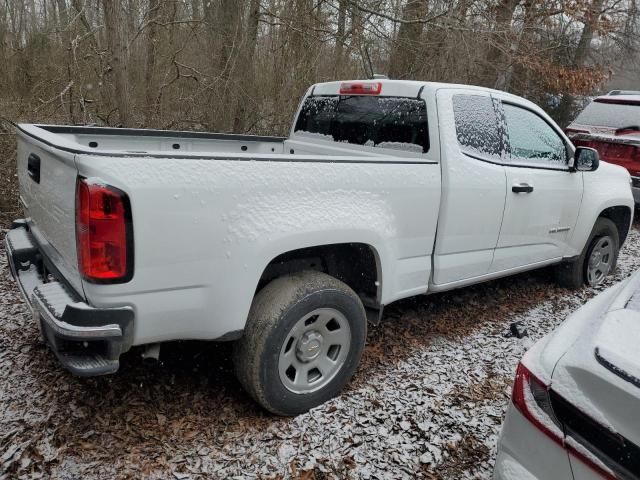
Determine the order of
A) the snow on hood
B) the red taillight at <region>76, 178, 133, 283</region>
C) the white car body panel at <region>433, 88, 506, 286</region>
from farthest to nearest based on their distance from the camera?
the white car body panel at <region>433, 88, 506, 286</region>, the red taillight at <region>76, 178, 133, 283</region>, the snow on hood

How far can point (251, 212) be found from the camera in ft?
7.89

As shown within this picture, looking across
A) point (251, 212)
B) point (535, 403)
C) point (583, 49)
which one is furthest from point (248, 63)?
→ point (583, 49)

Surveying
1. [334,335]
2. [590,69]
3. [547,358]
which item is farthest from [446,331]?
[590,69]

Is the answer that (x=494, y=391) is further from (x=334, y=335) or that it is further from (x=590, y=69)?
(x=590, y=69)

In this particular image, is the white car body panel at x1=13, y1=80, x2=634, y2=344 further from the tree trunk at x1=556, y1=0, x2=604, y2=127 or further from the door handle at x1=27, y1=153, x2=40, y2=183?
the tree trunk at x1=556, y1=0, x2=604, y2=127

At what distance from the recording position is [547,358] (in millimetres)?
1739

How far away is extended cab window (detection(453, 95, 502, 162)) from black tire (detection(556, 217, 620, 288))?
1.97 meters

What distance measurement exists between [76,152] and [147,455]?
1.51 metres

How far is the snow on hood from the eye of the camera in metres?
1.43

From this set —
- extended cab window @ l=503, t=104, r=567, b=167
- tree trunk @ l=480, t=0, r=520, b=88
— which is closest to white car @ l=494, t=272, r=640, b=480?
extended cab window @ l=503, t=104, r=567, b=167

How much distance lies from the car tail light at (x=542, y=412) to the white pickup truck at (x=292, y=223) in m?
1.21

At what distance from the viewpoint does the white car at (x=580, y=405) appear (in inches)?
56.7

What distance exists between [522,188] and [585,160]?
3.20 feet

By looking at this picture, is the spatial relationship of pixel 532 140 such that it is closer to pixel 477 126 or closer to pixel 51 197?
pixel 477 126
